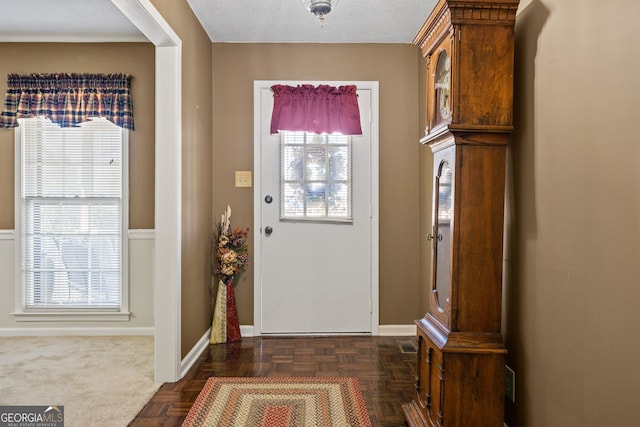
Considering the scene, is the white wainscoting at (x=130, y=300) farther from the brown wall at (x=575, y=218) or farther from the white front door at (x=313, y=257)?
the brown wall at (x=575, y=218)

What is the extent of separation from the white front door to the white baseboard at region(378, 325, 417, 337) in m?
0.07

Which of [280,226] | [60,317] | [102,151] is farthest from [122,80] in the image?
[60,317]

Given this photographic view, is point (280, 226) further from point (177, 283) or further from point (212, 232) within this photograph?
point (177, 283)

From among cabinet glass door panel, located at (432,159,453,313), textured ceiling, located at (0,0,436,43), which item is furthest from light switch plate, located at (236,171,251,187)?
cabinet glass door panel, located at (432,159,453,313)

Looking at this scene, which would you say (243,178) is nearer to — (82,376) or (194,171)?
(194,171)

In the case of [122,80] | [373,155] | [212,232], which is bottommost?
[212,232]

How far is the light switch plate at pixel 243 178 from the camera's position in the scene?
11.7ft

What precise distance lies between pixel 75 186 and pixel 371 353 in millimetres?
2768

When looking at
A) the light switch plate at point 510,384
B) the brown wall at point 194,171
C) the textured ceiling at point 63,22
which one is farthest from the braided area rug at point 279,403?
the textured ceiling at point 63,22

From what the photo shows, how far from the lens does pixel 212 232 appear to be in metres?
3.54

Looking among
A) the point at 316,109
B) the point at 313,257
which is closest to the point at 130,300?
the point at 313,257

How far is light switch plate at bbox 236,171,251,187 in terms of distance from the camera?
356 cm

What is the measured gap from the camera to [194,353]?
299cm

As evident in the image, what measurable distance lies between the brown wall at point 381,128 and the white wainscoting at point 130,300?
73 cm
